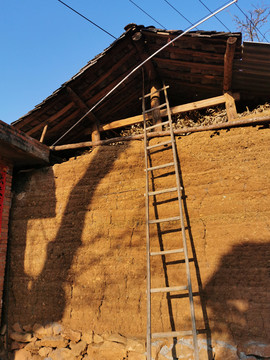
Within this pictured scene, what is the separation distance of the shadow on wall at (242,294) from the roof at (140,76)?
10.8ft

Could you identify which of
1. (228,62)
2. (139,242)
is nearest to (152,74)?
(228,62)

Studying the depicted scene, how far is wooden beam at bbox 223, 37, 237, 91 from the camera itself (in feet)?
13.4

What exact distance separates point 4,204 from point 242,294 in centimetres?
432

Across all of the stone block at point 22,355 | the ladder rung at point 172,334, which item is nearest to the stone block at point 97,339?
the ladder rung at point 172,334

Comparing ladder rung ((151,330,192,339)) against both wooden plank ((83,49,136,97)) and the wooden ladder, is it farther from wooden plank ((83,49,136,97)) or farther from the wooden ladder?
wooden plank ((83,49,136,97))

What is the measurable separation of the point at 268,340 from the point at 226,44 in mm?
4411

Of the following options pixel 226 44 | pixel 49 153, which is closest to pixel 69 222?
pixel 49 153

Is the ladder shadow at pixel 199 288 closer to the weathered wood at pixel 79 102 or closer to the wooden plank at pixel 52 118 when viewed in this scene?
the weathered wood at pixel 79 102

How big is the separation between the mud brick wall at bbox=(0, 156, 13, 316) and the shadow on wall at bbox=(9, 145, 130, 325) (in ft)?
0.49

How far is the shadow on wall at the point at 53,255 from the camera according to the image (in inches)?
157

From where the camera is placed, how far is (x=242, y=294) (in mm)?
3076

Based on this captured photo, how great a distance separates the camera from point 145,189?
406cm

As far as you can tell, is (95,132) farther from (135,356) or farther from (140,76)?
(135,356)

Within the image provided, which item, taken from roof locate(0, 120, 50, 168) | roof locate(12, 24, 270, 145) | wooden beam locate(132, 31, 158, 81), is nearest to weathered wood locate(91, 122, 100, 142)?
roof locate(12, 24, 270, 145)
